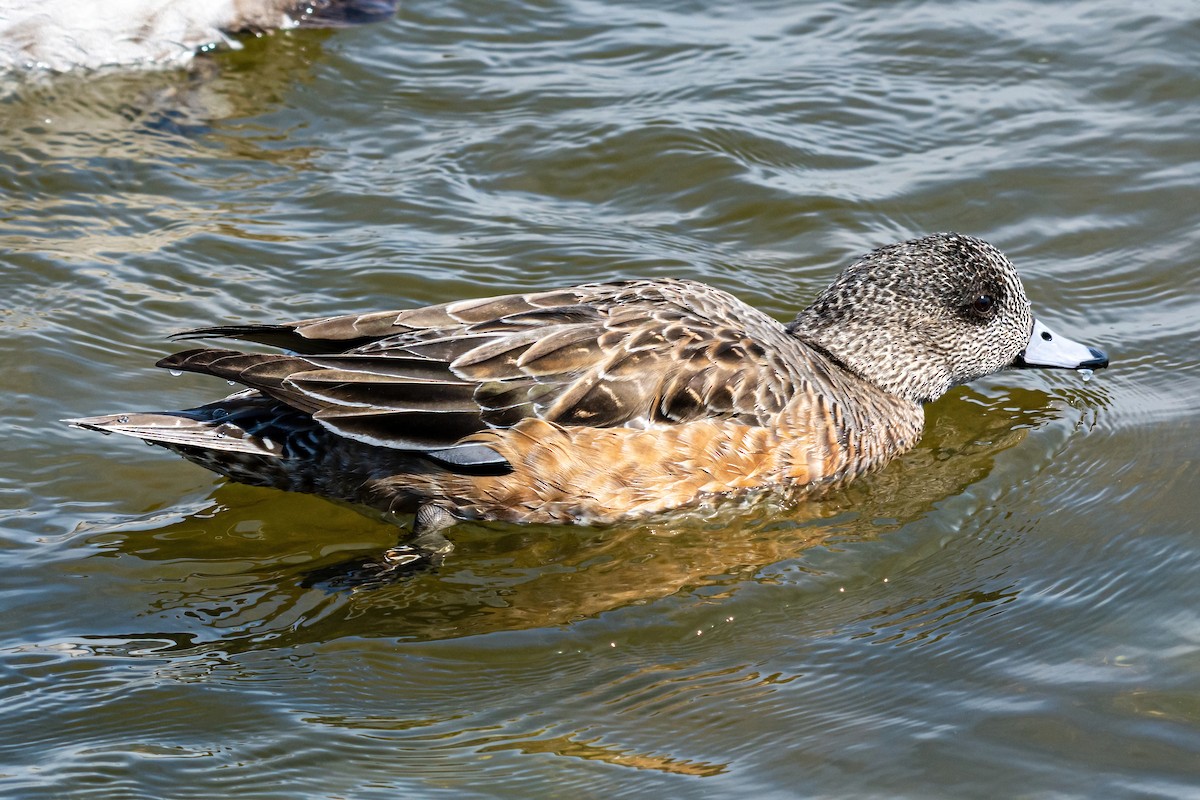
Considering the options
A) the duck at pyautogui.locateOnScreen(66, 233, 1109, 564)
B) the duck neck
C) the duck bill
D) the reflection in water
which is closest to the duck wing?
the duck at pyautogui.locateOnScreen(66, 233, 1109, 564)

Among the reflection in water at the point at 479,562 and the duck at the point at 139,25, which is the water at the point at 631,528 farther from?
the duck at the point at 139,25

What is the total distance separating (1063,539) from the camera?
6227 millimetres

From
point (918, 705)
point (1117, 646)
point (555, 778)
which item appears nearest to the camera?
point (555, 778)

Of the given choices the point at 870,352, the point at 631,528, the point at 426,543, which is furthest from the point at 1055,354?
the point at 426,543

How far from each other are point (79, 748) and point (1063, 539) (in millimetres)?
3914

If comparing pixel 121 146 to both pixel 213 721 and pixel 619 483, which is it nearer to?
pixel 619 483

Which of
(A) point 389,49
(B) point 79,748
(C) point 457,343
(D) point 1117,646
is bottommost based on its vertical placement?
(B) point 79,748

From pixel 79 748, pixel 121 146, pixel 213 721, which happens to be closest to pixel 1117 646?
pixel 213 721

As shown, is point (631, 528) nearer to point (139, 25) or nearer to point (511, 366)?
point (511, 366)

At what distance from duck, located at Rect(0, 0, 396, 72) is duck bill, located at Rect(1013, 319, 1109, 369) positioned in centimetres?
583

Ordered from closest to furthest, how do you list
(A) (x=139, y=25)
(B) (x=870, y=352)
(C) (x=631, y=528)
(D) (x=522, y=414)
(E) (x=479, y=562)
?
(D) (x=522, y=414), (E) (x=479, y=562), (C) (x=631, y=528), (B) (x=870, y=352), (A) (x=139, y=25)

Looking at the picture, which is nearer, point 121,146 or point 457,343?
point 457,343

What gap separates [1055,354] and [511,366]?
114 inches

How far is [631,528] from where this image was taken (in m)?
6.35
